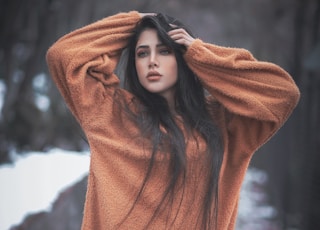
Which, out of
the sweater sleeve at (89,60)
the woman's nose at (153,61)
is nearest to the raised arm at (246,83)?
the woman's nose at (153,61)

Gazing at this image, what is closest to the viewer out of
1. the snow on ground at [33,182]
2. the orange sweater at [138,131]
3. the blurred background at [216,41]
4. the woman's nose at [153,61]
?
the orange sweater at [138,131]

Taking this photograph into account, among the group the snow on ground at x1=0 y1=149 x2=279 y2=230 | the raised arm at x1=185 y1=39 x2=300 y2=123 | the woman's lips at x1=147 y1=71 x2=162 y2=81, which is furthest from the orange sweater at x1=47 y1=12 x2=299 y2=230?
the snow on ground at x1=0 y1=149 x2=279 y2=230

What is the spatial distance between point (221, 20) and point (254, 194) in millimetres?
3750

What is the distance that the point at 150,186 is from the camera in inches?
88.7

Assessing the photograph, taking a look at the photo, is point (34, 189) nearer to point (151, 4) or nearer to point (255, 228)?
point (255, 228)

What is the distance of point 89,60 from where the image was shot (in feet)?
7.77

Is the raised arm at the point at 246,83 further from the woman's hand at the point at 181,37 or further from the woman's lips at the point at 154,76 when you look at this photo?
the woman's lips at the point at 154,76

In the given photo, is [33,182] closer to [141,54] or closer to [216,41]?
[141,54]

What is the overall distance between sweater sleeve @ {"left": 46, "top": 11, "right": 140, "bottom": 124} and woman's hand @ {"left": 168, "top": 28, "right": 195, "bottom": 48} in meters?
0.22

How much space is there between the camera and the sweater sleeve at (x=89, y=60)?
2295 millimetres

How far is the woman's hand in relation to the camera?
7.80ft

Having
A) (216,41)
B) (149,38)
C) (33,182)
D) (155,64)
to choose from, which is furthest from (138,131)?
(216,41)

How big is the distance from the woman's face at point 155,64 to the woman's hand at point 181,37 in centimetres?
5

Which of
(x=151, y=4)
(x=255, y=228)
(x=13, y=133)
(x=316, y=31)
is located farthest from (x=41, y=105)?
(x=316, y=31)
